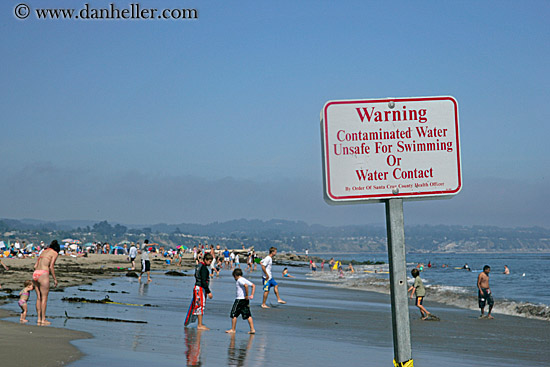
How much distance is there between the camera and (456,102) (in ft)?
11.6

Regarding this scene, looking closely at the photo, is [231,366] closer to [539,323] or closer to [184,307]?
[184,307]

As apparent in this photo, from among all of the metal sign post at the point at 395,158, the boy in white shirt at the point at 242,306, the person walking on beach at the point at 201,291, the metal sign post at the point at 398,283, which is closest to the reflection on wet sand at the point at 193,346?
the person walking on beach at the point at 201,291

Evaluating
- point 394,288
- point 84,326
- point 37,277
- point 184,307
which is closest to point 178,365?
point 84,326

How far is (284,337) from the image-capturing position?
493 inches

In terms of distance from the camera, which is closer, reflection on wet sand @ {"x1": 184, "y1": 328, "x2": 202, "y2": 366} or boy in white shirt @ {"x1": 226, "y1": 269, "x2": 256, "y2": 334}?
reflection on wet sand @ {"x1": 184, "y1": 328, "x2": 202, "y2": 366}

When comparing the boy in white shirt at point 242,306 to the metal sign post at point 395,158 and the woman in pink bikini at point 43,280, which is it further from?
Result: the metal sign post at point 395,158

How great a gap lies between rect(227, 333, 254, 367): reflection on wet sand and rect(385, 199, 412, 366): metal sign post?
614 centimetres

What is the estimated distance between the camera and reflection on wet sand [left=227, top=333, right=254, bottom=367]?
9398mm

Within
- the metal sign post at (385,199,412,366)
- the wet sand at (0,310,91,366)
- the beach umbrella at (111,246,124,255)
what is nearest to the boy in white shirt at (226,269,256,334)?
the wet sand at (0,310,91,366)

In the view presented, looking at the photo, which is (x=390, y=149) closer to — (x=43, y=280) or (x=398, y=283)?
(x=398, y=283)

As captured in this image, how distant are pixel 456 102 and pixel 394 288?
3.62ft

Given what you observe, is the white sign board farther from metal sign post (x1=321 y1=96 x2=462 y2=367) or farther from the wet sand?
the wet sand

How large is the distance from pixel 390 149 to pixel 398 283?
0.74 metres

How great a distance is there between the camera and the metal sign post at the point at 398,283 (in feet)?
11.1
